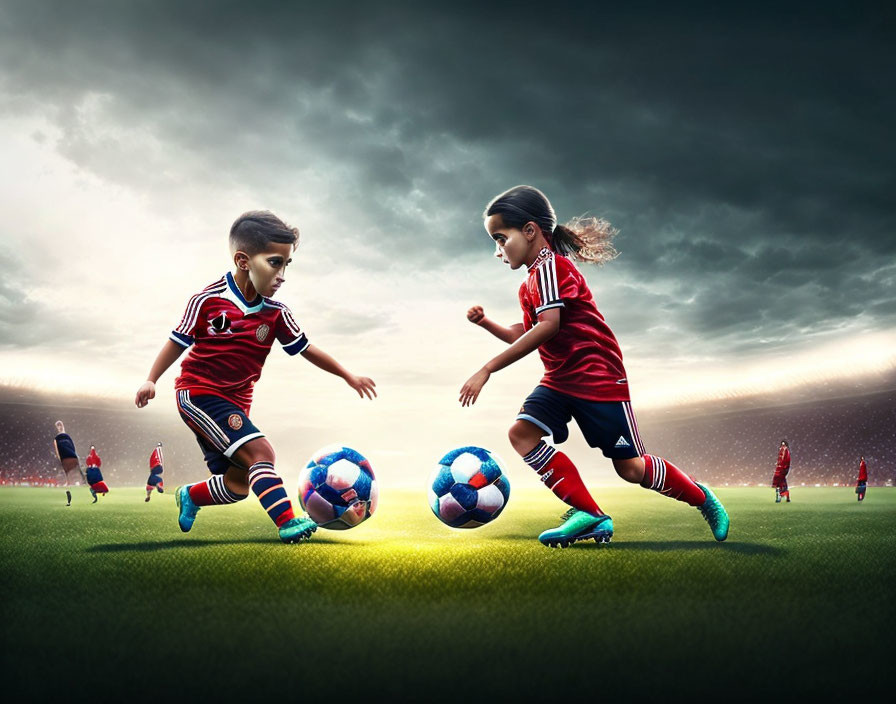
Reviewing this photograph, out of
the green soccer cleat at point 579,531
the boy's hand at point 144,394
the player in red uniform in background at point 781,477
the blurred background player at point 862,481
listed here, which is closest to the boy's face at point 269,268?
the boy's hand at point 144,394

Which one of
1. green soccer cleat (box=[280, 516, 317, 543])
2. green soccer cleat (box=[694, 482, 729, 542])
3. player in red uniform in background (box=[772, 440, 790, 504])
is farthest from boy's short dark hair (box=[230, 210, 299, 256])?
player in red uniform in background (box=[772, 440, 790, 504])

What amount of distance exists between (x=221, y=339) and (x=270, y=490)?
1.09 metres

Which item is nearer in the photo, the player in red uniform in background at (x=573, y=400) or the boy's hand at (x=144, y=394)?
the player in red uniform in background at (x=573, y=400)

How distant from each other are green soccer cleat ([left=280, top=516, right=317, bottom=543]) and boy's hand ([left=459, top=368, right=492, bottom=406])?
1.52 m

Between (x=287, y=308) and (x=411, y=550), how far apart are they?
195cm

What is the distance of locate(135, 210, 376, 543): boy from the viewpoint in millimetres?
4504

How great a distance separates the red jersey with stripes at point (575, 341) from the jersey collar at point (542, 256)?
0.07ft

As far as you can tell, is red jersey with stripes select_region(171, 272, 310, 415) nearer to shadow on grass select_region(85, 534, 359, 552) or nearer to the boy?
the boy

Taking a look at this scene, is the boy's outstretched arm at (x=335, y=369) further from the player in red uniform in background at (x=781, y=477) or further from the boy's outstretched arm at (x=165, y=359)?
the player in red uniform in background at (x=781, y=477)

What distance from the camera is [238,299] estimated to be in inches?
184

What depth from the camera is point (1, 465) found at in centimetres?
2381

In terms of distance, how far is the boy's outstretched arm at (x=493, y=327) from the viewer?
4.74 metres

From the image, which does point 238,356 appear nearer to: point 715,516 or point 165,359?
point 165,359

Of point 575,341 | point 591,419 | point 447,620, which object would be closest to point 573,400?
point 591,419
